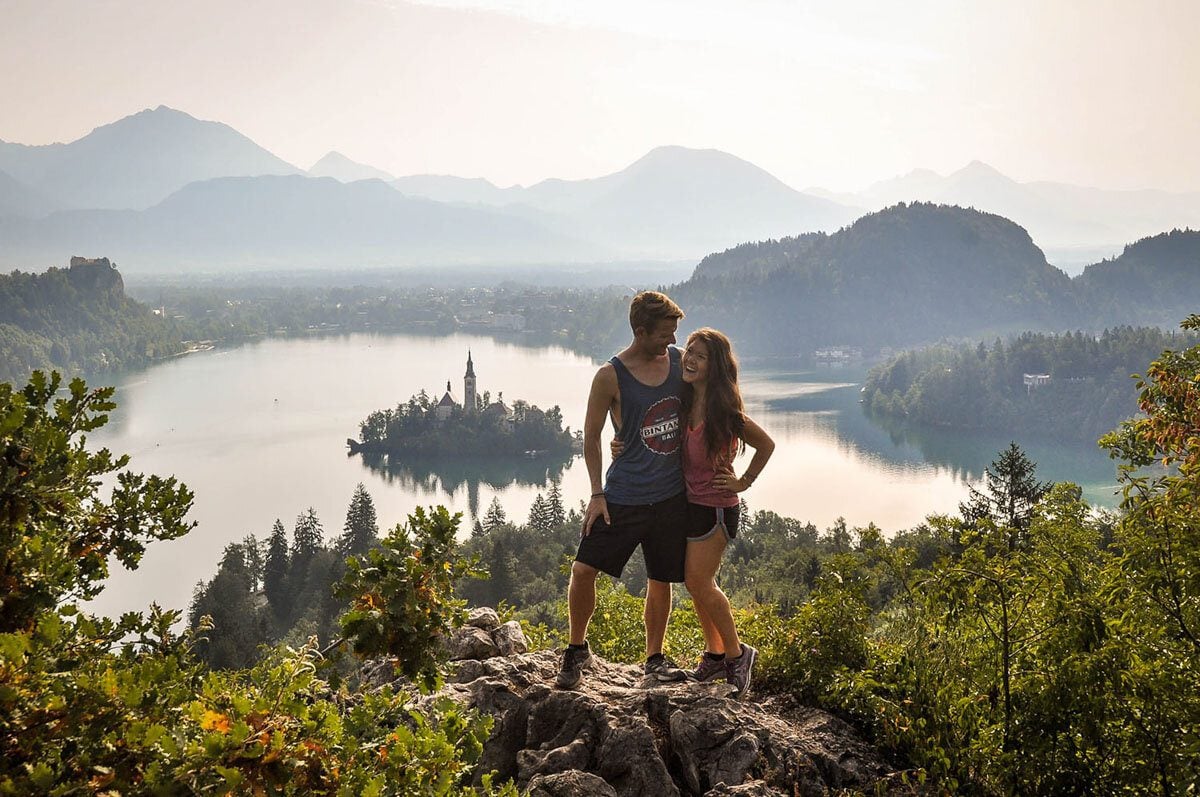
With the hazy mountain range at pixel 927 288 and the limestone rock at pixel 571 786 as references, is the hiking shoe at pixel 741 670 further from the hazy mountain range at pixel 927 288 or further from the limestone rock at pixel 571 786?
the hazy mountain range at pixel 927 288

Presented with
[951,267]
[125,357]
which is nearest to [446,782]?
[125,357]

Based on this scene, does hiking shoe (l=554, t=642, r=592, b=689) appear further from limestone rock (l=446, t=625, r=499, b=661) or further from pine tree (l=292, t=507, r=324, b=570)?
pine tree (l=292, t=507, r=324, b=570)

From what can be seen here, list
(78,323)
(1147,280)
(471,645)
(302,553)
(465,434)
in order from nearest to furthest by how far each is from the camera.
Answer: (471,645), (302,553), (465,434), (78,323), (1147,280)

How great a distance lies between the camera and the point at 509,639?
4066 mm

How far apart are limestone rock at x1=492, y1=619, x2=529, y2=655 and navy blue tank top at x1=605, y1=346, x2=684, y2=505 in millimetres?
1015

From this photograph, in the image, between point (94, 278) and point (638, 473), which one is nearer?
point (638, 473)

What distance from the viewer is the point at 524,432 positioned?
2131 inches

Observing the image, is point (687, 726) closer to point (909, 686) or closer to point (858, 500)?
point (909, 686)

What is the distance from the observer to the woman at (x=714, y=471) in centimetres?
338

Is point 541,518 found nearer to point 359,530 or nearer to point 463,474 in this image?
point 359,530

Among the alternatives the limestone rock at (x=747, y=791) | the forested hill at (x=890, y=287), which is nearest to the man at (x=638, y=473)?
the limestone rock at (x=747, y=791)

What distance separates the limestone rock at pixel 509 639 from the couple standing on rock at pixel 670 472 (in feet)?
2.09

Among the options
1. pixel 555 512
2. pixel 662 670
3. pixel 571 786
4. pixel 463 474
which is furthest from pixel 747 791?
pixel 463 474

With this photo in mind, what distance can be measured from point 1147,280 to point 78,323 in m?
131
